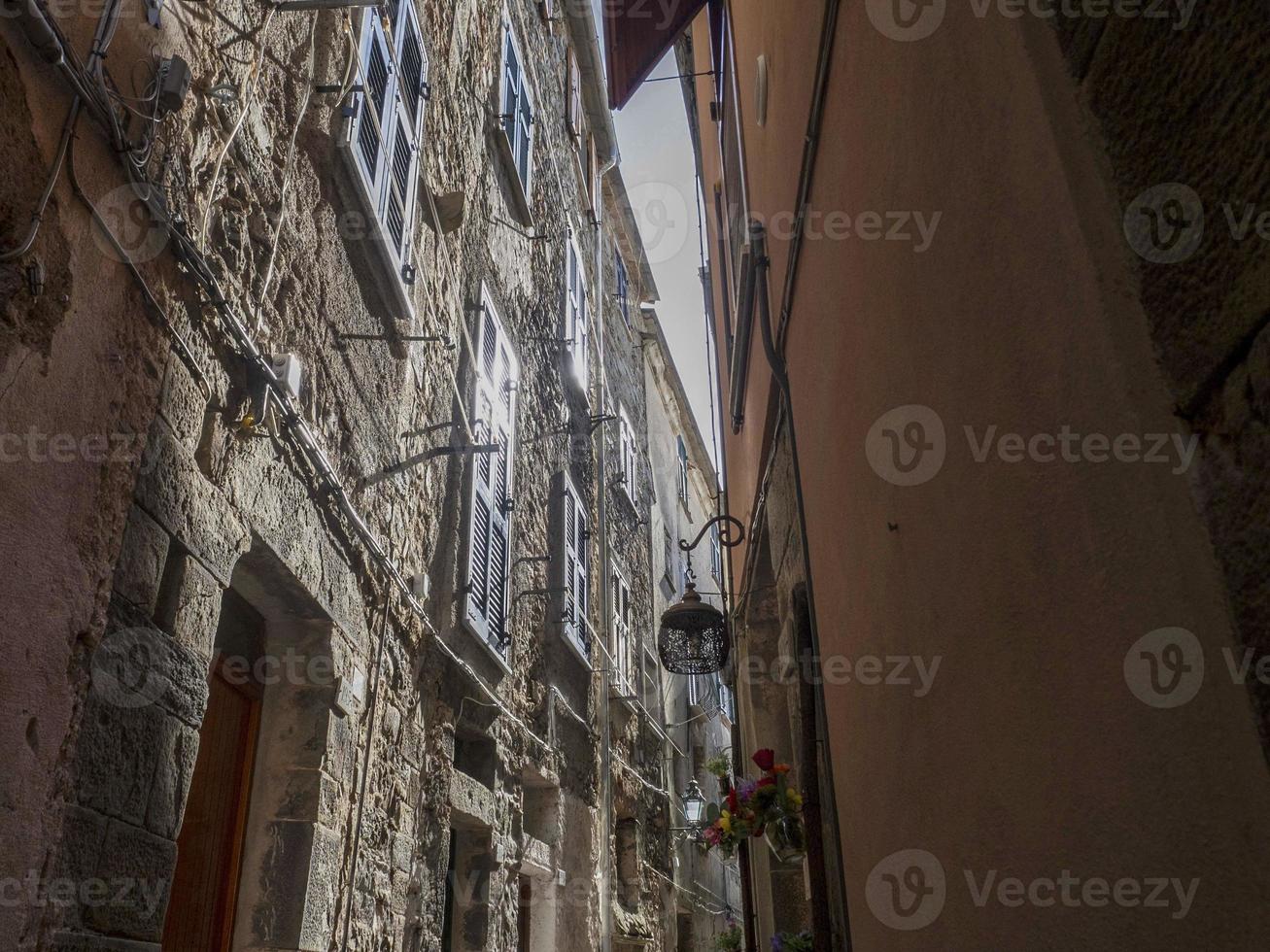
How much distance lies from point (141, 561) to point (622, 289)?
41.5 ft

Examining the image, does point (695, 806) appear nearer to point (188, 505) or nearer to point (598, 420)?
point (598, 420)

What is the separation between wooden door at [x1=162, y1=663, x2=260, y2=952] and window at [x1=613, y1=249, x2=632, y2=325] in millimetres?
11069

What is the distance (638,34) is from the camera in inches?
292

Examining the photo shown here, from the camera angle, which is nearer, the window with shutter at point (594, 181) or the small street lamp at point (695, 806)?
the small street lamp at point (695, 806)

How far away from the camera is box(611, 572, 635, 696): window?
10.9 meters

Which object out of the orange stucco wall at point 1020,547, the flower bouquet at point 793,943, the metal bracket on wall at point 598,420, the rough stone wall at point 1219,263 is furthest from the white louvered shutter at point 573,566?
the rough stone wall at point 1219,263

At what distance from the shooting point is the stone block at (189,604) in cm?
283

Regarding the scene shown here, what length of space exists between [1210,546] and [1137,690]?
0.23m

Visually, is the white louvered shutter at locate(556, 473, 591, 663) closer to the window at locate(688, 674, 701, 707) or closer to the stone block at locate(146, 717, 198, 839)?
the stone block at locate(146, 717, 198, 839)

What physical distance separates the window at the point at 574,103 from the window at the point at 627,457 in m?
3.61

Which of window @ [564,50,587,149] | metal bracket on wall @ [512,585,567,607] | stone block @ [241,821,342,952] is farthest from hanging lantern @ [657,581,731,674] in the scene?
window @ [564,50,587,149]

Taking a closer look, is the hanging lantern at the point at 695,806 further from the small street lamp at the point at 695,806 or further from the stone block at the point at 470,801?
the stone block at the point at 470,801

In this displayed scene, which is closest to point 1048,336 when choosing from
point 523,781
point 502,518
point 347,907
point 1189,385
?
point 1189,385

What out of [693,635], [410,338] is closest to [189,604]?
[410,338]
